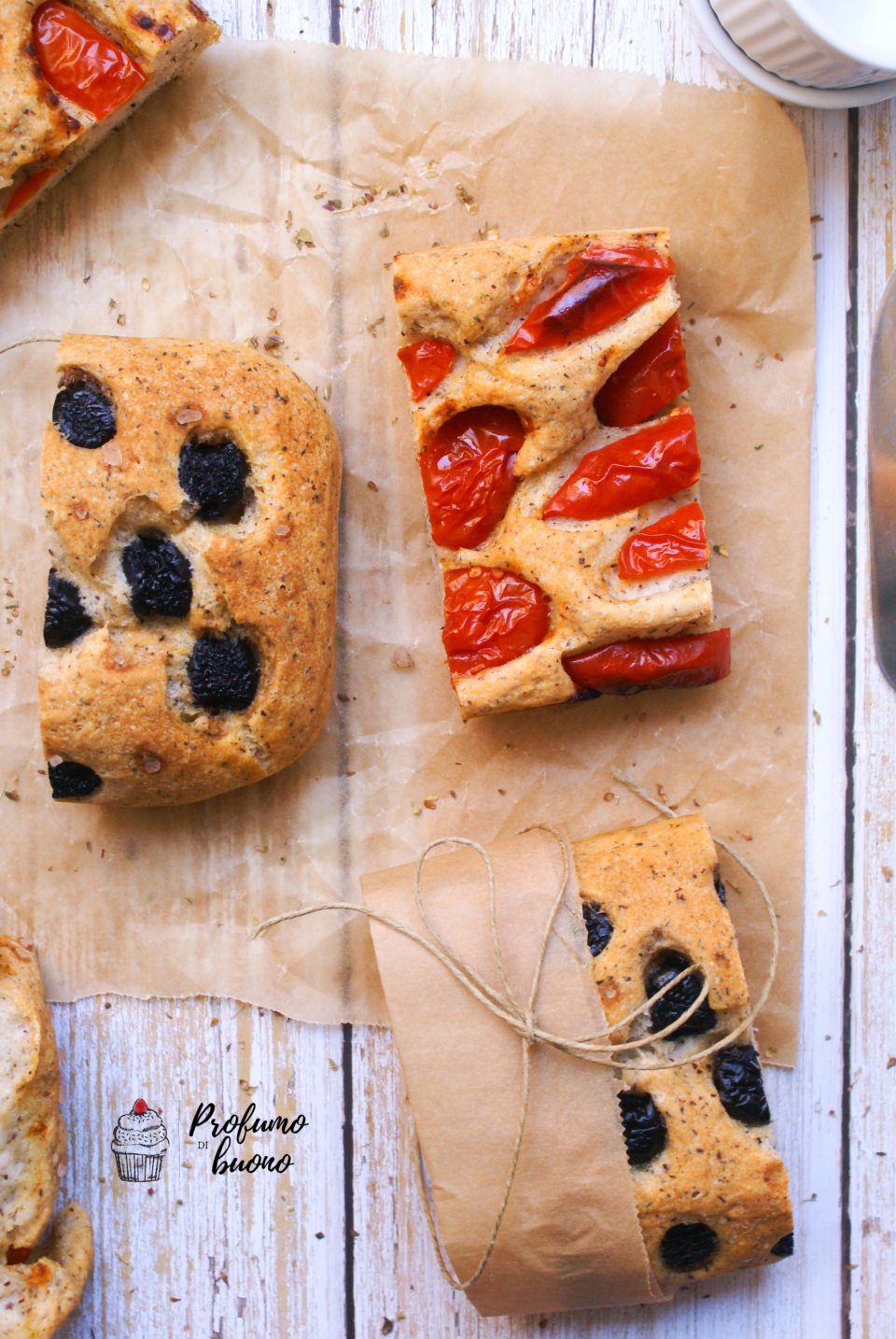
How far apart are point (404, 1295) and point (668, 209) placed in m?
2.46

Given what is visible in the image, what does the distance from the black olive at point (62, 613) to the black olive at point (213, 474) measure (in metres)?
0.30

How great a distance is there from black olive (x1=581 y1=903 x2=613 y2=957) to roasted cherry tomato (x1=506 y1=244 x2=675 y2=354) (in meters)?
1.13

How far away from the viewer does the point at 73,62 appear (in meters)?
2.32

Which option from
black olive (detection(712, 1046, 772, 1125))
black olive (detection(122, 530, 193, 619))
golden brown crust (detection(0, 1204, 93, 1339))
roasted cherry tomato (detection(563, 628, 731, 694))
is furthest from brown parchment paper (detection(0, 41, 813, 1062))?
golden brown crust (detection(0, 1204, 93, 1339))

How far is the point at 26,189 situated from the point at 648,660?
167 centimetres

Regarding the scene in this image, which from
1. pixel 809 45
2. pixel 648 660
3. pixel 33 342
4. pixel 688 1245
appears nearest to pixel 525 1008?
pixel 688 1245

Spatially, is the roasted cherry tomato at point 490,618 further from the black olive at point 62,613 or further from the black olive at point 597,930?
the black olive at point 62,613

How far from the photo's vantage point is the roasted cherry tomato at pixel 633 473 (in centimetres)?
228

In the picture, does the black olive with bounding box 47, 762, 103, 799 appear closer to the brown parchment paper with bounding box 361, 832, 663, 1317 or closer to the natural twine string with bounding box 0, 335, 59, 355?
the brown parchment paper with bounding box 361, 832, 663, 1317

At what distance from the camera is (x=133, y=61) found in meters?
2.35

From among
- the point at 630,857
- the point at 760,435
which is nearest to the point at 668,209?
the point at 760,435

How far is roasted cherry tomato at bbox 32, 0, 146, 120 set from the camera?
7.58 ft

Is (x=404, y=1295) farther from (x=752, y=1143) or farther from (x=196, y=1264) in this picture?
(x=752, y=1143)

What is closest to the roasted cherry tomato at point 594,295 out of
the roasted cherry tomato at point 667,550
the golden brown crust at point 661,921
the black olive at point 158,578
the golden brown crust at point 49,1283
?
the roasted cherry tomato at point 667,550
